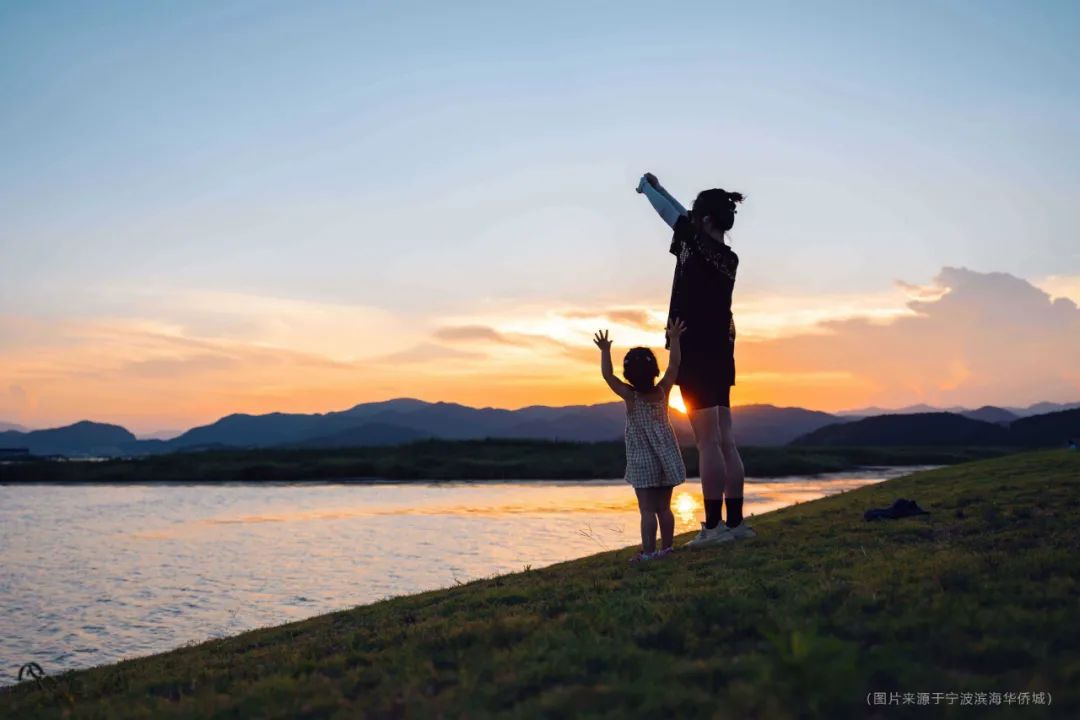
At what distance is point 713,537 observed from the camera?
10023 mm

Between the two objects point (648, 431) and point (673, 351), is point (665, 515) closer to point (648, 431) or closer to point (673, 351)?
point (648, 431)

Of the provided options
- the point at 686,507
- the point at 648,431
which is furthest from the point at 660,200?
the point at 686,507

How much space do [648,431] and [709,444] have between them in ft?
2.27

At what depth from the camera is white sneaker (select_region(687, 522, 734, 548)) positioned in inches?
393

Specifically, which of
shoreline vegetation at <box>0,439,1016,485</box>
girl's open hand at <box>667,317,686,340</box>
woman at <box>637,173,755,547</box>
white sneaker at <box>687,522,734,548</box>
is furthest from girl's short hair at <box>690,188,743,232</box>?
shoreline vegetation at <box>0,439,1016,485</box>

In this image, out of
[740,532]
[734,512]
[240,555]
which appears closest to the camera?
[734,512]

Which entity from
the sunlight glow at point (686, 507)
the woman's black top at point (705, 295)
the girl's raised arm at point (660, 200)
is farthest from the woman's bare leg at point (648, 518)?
the sunlight glow at point (686, 507)

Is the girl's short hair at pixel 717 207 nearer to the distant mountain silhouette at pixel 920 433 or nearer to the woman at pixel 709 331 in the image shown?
the woman at pixel 709 331

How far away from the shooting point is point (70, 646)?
39.7 feet

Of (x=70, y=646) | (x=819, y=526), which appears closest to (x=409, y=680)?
(x=819, y=526)

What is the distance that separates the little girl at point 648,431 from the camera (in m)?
9.59

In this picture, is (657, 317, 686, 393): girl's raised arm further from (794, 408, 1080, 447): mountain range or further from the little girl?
(794, 408, 1080, 447): mountain range

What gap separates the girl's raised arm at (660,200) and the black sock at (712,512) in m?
3.11

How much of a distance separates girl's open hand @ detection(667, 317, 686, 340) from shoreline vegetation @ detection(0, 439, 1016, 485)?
171ft
